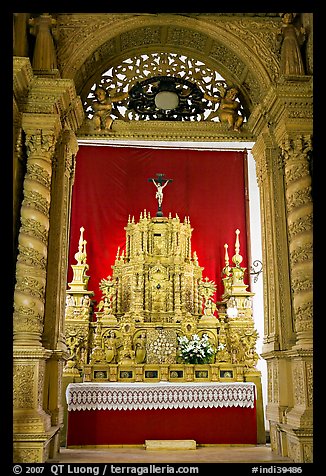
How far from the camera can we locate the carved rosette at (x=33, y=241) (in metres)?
5.97

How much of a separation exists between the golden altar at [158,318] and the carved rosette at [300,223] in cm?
256

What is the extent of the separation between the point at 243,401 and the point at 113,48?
227 inches

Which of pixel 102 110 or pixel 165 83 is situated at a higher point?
pixel 165 83

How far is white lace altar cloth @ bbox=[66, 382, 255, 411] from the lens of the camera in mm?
7613

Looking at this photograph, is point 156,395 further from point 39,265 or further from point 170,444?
point 39,265

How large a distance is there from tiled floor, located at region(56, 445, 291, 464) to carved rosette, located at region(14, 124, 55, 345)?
168 centimetres

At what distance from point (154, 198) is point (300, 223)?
5260 mm

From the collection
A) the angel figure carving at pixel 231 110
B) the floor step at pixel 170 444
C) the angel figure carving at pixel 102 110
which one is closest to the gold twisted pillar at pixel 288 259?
the angel figure carving at pixel 231 110

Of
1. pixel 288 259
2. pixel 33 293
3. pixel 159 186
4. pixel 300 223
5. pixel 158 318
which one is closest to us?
pixel 33 293

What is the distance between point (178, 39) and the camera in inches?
323

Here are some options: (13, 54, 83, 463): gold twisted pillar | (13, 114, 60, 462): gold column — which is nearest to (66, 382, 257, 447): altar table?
(13, 54, 83, 463): gold twisted pillar

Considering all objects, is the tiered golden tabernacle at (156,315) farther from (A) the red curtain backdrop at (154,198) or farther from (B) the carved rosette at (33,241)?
(B) the carved rosette at (33,241)

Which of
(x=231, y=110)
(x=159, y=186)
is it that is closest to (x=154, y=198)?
(x=159, y=186)

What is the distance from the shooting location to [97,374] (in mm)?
8344
